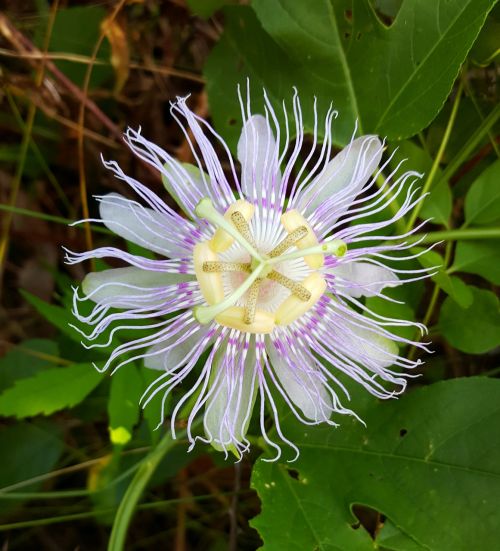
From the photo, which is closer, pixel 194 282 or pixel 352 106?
pixel 194 282

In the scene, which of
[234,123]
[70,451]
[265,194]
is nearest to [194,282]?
[265,194]

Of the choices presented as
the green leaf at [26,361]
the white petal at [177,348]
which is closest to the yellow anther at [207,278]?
the white petal at [177,348]

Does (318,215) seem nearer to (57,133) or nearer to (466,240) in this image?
(466,240)

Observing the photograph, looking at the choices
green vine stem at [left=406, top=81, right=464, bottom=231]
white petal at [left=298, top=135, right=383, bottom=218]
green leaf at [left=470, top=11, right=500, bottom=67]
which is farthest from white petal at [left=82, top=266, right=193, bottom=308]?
green leaf at [left=470, top=11, right=500, bottom=67]

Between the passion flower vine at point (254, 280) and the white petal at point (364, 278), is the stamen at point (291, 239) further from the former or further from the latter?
the white petal at point (364, 278)

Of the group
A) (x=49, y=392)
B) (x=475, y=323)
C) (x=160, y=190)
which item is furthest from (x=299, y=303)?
(x=160, y=190)

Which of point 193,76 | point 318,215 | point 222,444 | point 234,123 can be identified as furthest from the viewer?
point 193,76
